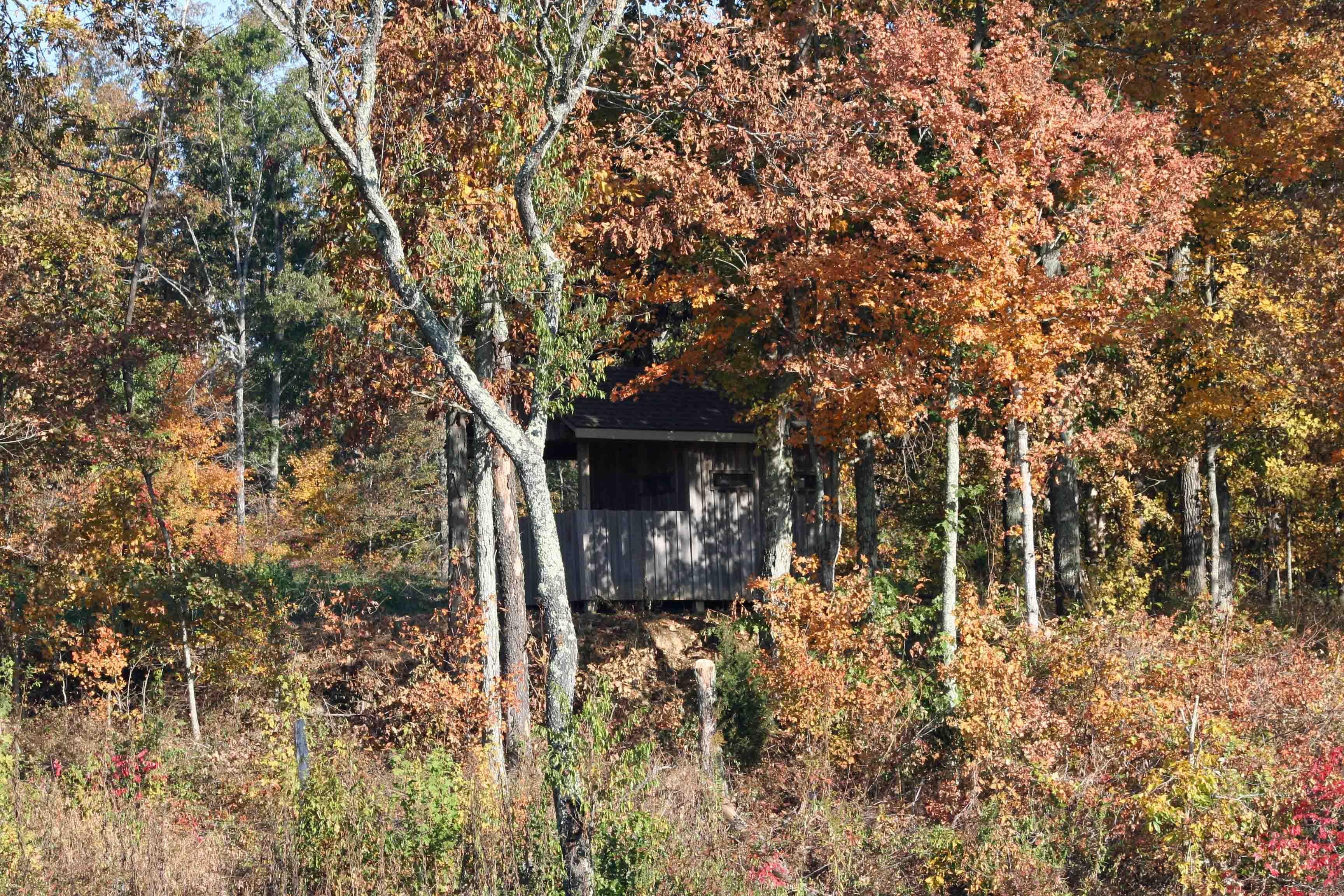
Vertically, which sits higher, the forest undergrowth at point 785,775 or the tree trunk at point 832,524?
the tree trunk at point 832,524

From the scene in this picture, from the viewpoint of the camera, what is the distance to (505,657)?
14.9 metres

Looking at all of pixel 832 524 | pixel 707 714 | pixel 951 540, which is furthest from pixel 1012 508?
pixel 707 714

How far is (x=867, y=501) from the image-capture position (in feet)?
60.5

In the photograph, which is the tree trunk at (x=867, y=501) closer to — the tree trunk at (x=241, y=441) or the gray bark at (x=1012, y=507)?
the gray bark at (x=1012, y=507)

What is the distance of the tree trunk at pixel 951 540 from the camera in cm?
1403

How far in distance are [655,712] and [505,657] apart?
6.31 ft

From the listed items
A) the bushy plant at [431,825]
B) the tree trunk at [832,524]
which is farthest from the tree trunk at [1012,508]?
the bushy plant at [431,825]

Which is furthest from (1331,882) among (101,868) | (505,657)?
(101,868)

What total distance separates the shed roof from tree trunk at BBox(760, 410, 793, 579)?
174 centimetres

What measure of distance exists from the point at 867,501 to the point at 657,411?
4151mm

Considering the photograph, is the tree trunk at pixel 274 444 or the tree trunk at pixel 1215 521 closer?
the tree trunk at pixel 1215 521

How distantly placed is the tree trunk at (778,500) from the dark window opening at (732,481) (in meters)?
3.32

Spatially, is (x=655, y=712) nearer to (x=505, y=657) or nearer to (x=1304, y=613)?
(x=505, y=657)

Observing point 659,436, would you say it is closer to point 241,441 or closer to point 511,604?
point 511,604
